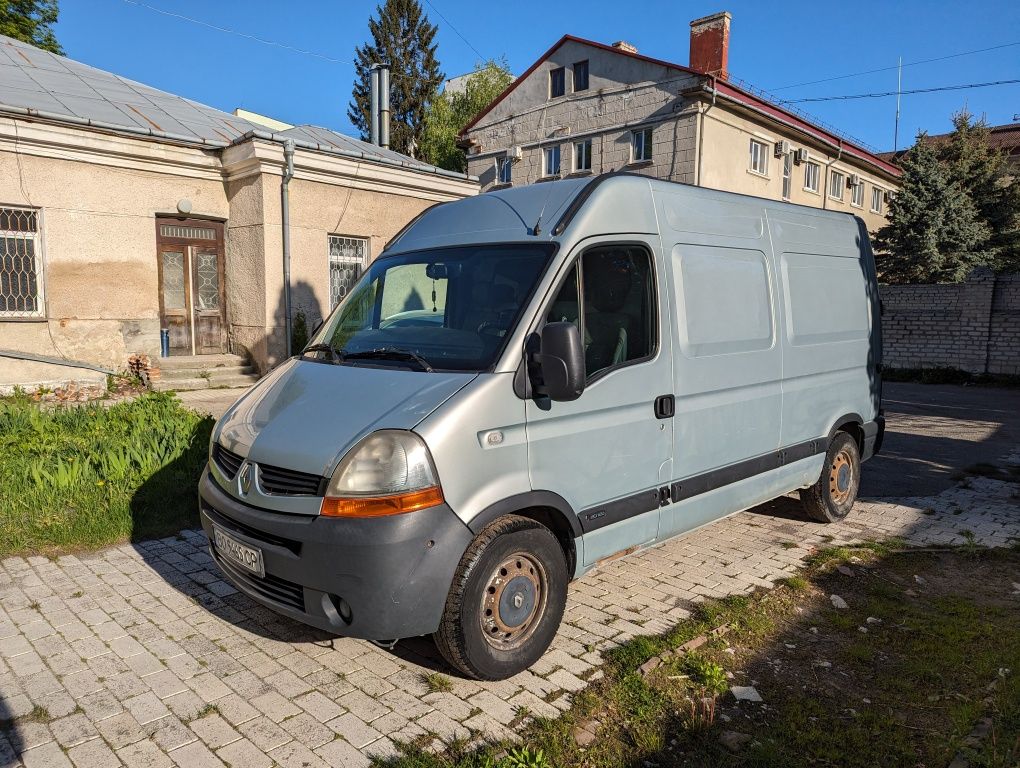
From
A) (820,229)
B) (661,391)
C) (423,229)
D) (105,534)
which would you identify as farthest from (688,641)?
(105,534)

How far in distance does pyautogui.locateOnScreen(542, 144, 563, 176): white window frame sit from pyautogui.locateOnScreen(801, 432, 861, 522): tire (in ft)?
79.0

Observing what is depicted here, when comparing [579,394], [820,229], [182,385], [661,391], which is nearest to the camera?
[579,394]

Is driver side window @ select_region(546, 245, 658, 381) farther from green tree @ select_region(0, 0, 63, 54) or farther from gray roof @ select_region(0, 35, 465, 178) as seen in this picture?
green tree @ select_region(0, 0, 63, 54)

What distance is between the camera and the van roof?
3.90 metres

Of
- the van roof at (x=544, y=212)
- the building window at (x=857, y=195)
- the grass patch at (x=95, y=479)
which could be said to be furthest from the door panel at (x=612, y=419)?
the building window at (x=857, y=195)

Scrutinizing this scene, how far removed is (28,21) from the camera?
→ 2405 cm

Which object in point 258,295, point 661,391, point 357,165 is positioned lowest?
point 661,391

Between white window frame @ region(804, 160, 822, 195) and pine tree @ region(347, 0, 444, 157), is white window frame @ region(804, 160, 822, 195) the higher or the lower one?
the lower one

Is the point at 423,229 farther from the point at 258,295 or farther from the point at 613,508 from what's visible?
the point at 258,295

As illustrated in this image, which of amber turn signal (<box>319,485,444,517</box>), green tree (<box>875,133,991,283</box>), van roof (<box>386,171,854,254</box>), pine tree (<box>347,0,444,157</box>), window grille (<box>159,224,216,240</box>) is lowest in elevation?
amber turn signal (<box>319,485,444,517</box>)

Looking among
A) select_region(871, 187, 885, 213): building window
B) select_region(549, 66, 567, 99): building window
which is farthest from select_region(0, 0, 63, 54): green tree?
select_region(871, 187, 885, 213): building window

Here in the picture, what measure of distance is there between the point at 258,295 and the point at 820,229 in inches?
413

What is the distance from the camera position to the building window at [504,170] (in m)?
30.9

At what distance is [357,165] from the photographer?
14.2 m
